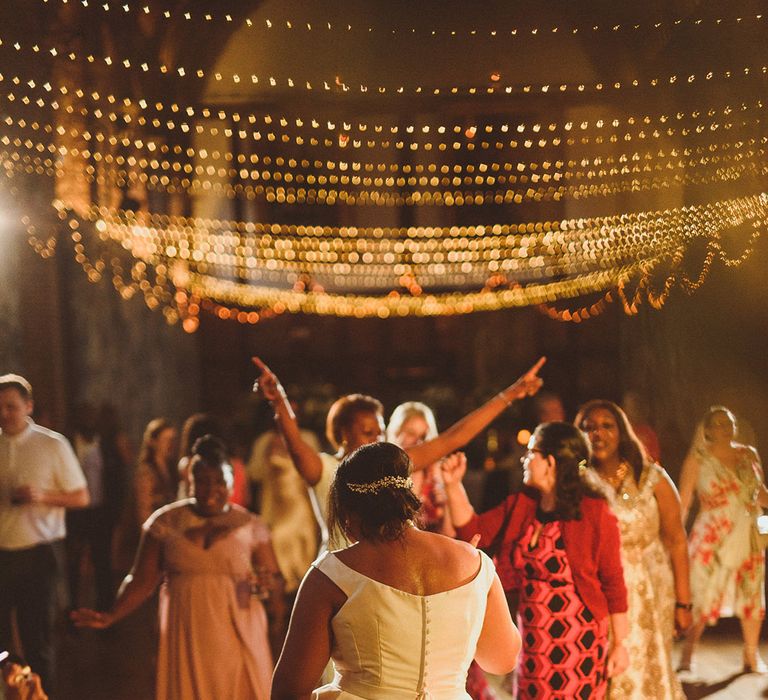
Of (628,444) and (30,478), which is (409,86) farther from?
(30,478)

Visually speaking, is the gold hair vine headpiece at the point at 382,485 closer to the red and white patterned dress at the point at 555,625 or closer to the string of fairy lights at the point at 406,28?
the red and white patterned dress at the point at 555,625

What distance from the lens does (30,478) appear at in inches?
205

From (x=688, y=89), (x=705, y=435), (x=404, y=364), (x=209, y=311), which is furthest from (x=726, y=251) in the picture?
(x=404, y=364)

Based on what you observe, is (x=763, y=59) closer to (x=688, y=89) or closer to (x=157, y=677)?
(x=688, y=89)

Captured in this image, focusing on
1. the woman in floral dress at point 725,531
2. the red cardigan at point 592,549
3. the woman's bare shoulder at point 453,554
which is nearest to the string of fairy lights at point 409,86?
the woman in floral dress at point 725,531

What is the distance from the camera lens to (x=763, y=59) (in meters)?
4.52

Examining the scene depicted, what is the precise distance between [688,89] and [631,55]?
32 centimetres

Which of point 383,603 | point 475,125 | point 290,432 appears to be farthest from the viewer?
point 475,125

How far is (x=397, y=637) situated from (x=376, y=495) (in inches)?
12.2

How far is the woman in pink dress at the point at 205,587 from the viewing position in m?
4.21

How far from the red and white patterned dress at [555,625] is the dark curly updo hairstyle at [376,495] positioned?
153 cm

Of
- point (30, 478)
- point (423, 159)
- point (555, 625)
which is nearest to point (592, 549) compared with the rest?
point (555, 625)

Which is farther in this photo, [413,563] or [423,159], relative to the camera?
[423,159]

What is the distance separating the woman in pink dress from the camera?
421 centimetres
